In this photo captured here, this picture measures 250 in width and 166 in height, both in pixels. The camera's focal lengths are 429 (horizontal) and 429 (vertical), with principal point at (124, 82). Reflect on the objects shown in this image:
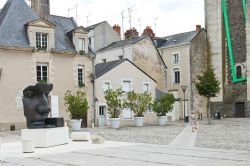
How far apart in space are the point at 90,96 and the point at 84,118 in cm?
169

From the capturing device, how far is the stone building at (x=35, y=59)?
27047 millimetres

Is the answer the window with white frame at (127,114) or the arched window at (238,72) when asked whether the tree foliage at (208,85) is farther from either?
the arched window at (238,72)

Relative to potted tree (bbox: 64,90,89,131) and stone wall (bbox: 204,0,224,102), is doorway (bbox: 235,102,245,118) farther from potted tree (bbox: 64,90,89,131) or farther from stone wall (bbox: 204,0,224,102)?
potted tree (bbox: 64,90,89,131)

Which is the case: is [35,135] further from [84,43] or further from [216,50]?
[216,50]

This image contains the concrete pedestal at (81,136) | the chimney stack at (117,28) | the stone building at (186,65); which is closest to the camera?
the concrete pedestal at (81,136)

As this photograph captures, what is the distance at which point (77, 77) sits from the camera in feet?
100

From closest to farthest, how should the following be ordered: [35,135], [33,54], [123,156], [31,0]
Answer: [123,156] → [35,135] → [33,54] → [31,0]

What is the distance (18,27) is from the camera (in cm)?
2850

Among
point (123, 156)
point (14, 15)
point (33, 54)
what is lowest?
point (123, 156)

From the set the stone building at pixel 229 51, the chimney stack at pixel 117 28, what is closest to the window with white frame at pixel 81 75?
the chimney stack at pixel 117 28

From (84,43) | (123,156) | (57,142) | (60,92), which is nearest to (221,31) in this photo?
(84,43)

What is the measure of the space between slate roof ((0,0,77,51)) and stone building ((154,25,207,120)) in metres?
15.3

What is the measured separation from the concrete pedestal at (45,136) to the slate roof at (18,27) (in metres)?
12.4

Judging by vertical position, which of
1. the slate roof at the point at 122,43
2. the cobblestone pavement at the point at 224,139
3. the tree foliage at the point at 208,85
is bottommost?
the cobblestone pavement at the point at 224,139
